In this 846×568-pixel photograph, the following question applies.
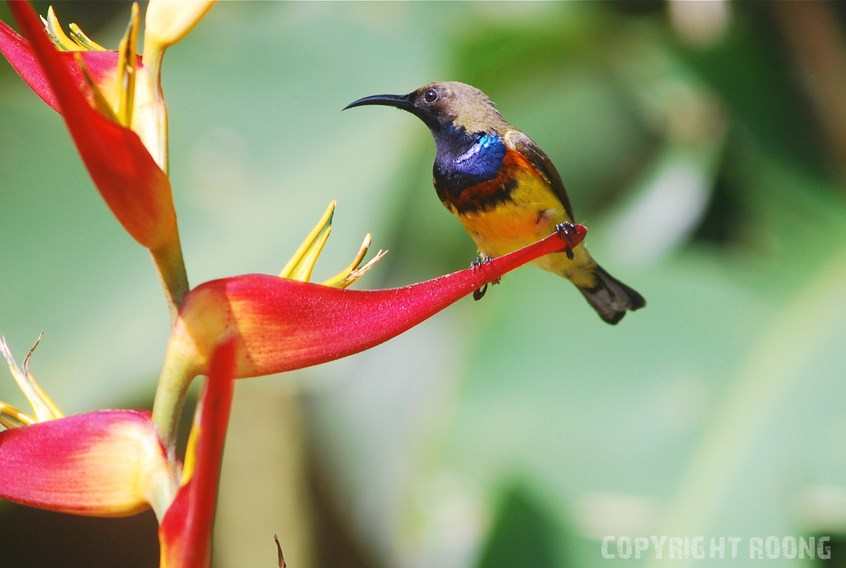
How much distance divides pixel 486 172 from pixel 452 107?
0.08ft

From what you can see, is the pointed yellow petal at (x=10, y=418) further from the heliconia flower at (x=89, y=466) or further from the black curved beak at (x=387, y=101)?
the black curved beak at (x=387, y=101)

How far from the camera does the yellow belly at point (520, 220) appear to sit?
1.25ft

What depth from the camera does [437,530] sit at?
1.02 meters

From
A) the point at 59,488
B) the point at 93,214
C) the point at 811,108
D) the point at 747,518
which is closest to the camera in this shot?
the point at 59,488

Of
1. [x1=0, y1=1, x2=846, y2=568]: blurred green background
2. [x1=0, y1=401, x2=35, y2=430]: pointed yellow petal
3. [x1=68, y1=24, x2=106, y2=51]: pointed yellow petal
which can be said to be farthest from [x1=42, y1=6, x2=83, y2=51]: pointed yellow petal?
[x1=0, y1=1, x2=846, y2=568]: blurred green background

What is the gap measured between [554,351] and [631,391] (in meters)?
0.08

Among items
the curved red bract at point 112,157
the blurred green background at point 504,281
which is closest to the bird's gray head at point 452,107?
the curved red bract at point 112,157

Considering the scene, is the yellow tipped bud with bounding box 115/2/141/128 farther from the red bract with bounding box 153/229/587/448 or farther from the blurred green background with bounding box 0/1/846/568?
the blurred green background with bounding box 0/1/846/568

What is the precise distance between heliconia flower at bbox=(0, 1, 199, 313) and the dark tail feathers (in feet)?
0.59

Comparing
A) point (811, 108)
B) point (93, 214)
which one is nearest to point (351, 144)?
point (93, 214)

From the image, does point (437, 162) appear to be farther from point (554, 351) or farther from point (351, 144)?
point (351, 144)

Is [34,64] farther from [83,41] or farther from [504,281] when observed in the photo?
[504,281]

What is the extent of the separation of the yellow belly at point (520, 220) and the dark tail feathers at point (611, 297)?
0.06 feet

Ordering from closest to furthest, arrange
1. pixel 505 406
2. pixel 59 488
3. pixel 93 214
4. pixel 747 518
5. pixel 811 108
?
pixel 59 488 < pixel 747 518 < pixel 505 406 < pixel 93 214 < pixel 811 108
